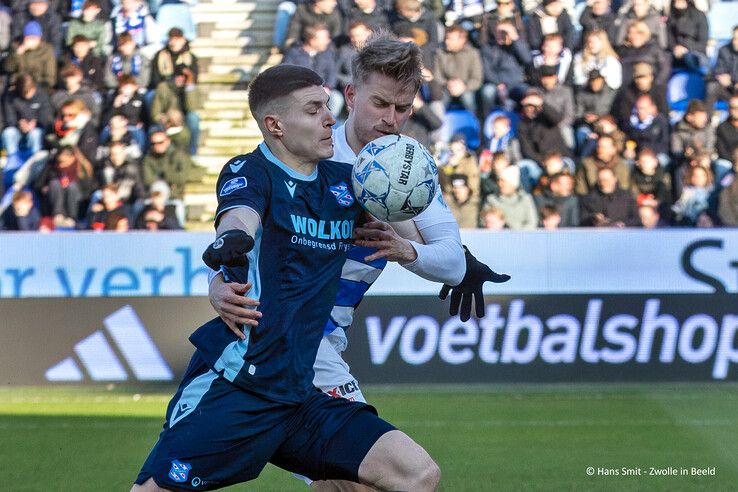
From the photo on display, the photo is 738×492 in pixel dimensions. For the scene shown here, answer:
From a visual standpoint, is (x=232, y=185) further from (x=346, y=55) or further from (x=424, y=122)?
(x=346, y=55)

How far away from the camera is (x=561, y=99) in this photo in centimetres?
1317

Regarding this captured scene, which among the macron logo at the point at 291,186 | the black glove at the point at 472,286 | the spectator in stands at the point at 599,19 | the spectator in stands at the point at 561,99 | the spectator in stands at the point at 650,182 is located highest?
the macron logo at the point at 291,186

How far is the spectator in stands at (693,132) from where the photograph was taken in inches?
512

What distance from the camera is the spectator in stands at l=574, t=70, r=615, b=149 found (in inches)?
520

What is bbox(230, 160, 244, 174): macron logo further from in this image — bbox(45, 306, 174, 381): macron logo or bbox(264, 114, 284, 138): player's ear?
bbox(45, 306, 174, 381): macron logo

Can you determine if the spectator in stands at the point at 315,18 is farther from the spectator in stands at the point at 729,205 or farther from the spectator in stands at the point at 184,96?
the spectator in stands at the point at 729,205

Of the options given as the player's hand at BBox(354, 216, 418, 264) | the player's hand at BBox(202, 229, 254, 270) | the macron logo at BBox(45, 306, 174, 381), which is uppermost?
the player's hand at BBox(202, 229, 254, 270)

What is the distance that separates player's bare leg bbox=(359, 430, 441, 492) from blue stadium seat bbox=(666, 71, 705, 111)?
396 inches

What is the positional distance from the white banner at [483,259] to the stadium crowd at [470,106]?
3.65ft

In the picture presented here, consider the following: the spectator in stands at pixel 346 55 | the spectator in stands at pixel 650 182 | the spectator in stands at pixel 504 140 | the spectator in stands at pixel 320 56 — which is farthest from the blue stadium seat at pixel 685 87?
the spectator in stands at pixel 320 56

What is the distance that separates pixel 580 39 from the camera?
44.8ft

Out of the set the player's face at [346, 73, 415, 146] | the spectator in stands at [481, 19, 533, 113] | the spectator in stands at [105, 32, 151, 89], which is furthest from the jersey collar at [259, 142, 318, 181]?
the spectator in stands at [105, 32, 151, 89]

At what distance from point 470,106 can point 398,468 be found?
31.0 ft

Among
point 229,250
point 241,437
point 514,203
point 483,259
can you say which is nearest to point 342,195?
point 229,250
